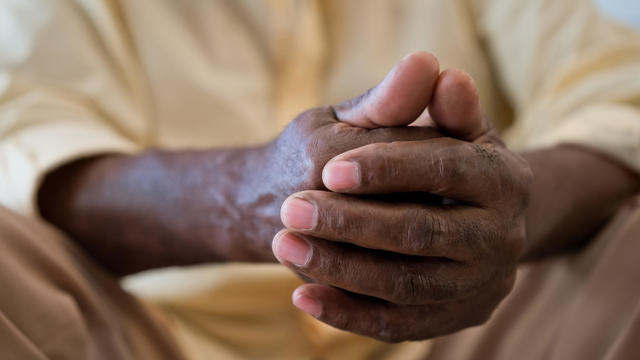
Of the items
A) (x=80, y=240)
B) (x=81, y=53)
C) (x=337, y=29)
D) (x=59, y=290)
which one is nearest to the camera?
(x=59, y=290)

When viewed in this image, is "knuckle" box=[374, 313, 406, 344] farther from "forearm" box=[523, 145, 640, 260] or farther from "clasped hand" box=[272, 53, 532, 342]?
"forearm" box=[523, 145, 640, 260]

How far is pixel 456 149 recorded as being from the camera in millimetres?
430

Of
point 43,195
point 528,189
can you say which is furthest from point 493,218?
point 43,195

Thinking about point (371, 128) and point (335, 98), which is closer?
point (371, 128)

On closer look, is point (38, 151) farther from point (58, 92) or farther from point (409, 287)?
point (409, 287)

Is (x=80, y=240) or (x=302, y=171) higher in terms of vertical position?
(x=302, y=171)

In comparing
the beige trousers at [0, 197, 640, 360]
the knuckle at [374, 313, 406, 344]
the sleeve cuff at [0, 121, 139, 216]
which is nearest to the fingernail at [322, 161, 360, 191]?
the knuckle at [374, 313, 406, 344]

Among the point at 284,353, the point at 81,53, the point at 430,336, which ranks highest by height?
the point at 81,53

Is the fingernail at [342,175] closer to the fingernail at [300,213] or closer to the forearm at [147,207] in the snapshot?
the fingernail at [300,213]

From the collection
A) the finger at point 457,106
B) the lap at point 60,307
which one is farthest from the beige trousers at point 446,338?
the finger at point 457,106

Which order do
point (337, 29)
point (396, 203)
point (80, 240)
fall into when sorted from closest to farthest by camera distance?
point (396, 203), point (80, 240), point (337, 29)

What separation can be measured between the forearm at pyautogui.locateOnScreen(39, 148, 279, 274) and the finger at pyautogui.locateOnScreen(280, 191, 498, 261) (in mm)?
182

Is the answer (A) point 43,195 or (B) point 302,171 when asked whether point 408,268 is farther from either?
(A) point 43,195

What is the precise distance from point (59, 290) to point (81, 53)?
36cm
